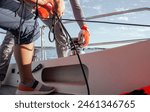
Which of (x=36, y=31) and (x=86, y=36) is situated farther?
(x=86, y=36)

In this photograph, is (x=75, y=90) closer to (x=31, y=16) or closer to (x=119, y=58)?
(x=119, y=58)

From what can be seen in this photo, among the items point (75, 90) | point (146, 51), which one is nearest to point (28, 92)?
A: point (75, 90)

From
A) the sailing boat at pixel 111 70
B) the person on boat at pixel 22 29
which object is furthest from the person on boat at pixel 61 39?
the person on boat at pixel 22 29

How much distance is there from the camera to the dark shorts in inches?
53.5

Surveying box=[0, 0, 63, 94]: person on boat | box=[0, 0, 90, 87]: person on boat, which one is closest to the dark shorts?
box=[0, 0, 63, 94]: person on boat

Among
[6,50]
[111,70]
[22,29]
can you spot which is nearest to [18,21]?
[22,29]

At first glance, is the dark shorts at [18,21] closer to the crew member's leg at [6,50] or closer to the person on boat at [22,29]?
the person on boat at [22,29]

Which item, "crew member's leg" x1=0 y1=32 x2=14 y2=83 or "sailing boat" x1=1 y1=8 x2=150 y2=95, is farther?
"crew member's leg" x1=0 y1=32 x2=14 y2=83

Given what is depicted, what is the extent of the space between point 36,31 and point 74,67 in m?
0.50

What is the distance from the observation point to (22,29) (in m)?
1.39

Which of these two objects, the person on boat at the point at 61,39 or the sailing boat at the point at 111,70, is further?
the person on boat at the point at 61,39

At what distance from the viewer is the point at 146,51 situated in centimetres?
126

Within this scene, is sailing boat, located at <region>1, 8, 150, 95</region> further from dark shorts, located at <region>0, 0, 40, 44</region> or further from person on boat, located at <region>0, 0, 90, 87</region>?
dark shorts, located at <region>0, 0, 40, 44</region>

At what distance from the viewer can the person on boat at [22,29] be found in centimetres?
136
